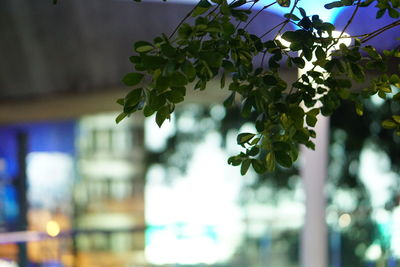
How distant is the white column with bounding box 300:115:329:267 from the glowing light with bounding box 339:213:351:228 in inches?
143

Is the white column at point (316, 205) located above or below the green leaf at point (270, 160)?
below

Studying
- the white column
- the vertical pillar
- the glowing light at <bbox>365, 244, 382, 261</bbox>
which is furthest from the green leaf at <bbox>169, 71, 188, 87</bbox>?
the vertical pillar

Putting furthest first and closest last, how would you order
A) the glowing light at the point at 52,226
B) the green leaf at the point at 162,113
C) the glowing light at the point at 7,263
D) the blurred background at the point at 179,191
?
the glowing light at the point at 52,226 → the blurred background at the point at 179,191 → the glowing light at the point at 7,263 → the green leaf at the point at 162,113

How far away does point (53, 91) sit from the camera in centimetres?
745

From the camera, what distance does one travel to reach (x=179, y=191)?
1005 cm

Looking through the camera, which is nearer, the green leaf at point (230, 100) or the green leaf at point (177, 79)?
the green leaf at point (177, 79)

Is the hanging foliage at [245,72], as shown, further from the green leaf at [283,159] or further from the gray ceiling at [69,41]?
the gray ceiling at [69,41]

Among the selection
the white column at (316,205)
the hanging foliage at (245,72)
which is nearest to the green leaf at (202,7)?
the hanging foliage at (245,72)

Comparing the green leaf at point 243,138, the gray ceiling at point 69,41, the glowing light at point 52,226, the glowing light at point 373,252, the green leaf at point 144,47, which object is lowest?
the glowing light at point 373,252

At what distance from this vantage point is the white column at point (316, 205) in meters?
5.82

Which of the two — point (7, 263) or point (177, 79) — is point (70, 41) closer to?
point (7, 263)

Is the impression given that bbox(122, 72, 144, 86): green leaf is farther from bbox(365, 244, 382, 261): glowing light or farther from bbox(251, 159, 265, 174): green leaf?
bbox(365, 244, 382, 261): glowing light

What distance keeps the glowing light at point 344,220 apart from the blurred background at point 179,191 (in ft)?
0.04

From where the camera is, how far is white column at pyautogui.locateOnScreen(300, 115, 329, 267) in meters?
5.82
